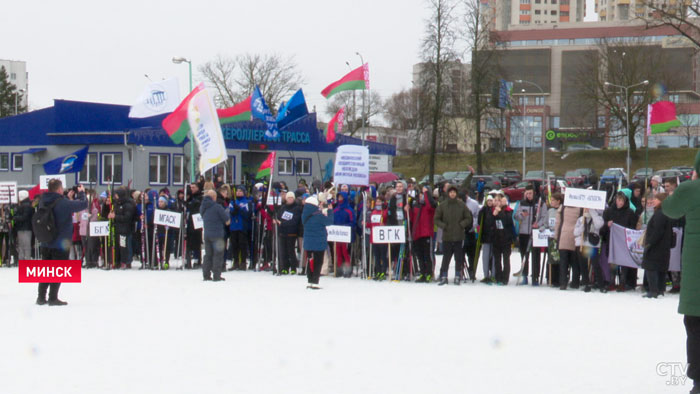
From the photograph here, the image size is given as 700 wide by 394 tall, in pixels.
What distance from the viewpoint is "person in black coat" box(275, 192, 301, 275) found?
1858cm

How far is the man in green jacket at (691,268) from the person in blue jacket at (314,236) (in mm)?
A: 9277

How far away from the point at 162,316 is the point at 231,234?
7.79 metres

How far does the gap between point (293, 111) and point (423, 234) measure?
7.03 metres

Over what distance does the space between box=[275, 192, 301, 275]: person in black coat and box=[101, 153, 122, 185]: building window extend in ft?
91.7

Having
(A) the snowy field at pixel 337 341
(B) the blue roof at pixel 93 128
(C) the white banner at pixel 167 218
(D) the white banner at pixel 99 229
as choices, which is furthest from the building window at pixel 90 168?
(A) the snowy field at pixel 337 341

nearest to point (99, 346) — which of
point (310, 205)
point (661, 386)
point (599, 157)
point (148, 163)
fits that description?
point (661, 386)

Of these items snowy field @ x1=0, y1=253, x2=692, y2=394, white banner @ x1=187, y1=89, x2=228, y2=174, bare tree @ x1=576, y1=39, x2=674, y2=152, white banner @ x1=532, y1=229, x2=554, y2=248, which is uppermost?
bare tree @ x1=576, y1=39, x2=674, y2=152

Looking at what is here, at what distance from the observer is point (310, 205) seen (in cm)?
1602

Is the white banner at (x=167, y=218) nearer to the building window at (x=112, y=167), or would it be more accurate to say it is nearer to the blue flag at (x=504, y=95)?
the building window at (x=112, y=167)

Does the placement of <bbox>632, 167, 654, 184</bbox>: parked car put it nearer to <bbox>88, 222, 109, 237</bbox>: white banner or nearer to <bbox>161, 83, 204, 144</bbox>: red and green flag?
<bbox>161, 83, 204, 144</bbox>: red and green flag

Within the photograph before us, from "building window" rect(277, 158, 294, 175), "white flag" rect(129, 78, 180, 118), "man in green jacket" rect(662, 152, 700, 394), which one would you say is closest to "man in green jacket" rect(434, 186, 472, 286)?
"man in green jacket" rect(662, 152, 700, 394)

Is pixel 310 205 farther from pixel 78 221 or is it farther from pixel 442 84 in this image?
pixel 442 84

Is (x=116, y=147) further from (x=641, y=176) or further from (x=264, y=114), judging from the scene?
(x=641, y=176)

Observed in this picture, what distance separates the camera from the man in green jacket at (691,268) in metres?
6.87
